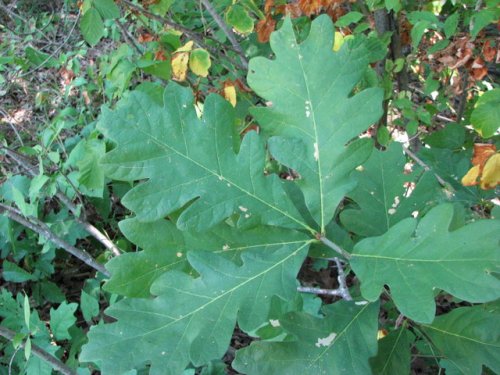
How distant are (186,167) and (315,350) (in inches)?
18.8

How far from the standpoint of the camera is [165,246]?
47.0 inches

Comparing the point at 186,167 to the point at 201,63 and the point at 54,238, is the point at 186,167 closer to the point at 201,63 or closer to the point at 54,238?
the point at 201,63

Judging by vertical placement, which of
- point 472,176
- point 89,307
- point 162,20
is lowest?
point 89,307

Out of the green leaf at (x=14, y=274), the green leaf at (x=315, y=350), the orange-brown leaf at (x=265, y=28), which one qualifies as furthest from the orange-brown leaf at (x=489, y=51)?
the green leaf at (x=14, y=274)

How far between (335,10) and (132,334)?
1731 mm

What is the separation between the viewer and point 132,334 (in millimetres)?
1073

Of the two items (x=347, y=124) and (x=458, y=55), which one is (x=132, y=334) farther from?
(x=458, y=55)

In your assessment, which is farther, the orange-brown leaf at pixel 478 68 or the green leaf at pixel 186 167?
the orange-brown leaf at pixel 478 68

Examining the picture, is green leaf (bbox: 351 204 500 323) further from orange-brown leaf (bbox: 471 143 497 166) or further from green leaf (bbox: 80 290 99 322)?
green leaf (bbox: 80 290 99 322)

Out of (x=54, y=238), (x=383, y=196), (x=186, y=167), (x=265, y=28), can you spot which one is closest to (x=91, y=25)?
(x=265, y=28)

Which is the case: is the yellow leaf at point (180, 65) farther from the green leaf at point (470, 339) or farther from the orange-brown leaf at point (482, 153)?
the green leaf at point (470, 339)

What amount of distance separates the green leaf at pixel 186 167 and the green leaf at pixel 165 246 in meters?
0.04

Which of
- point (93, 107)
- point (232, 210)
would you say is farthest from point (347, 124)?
point (93, 107)

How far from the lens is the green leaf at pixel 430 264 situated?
975mm
